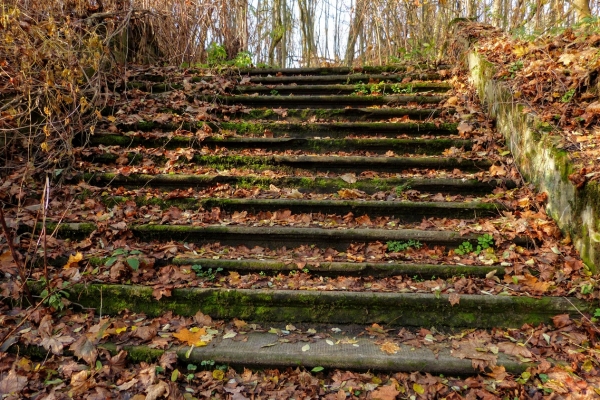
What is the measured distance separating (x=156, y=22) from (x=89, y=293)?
559 cm

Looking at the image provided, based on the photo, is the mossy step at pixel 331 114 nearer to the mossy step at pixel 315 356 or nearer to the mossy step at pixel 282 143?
the mossy step at pixel 282 143

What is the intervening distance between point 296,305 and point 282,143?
2195mm

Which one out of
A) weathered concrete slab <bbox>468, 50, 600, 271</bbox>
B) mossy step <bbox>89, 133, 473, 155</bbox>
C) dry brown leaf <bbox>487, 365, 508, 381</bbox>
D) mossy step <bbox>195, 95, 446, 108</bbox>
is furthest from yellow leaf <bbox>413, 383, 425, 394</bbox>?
mossy step <bbox>195, 95, 446, 108</bbox>

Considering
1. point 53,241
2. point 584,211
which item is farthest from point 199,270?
point 584,211

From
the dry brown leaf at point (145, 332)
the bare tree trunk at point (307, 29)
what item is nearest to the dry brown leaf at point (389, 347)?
the dry brown leaf at point (145, 332)

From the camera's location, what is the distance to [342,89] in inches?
211

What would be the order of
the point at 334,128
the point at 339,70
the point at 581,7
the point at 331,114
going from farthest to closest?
the point at 339,70 < the point at 581,7 < the point at 331,114 < the point at 334,128

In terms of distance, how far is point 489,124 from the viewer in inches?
167

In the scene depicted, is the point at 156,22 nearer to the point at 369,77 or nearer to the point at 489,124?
the point at 369,77

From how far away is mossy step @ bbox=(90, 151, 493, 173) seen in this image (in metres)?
3.87

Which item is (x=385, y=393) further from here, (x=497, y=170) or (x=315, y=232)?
(x=497, y=170)

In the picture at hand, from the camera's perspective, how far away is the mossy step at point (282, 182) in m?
3.59

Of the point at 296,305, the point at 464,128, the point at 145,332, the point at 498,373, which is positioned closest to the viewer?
the point at 498,373

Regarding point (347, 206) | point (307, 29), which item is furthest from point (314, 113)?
point (307, 29)
